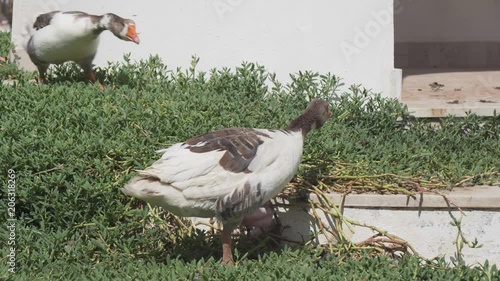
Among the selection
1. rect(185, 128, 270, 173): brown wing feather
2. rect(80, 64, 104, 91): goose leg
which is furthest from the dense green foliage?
rect(185, 128, 270, 173): brown wing feather

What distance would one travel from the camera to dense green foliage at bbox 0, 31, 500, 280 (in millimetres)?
5492

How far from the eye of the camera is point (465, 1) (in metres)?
11.1

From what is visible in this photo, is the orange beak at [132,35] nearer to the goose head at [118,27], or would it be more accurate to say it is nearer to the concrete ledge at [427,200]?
the goose head at [118,27]

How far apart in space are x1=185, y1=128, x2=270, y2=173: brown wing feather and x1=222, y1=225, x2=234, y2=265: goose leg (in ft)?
1.28

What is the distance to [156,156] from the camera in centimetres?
627

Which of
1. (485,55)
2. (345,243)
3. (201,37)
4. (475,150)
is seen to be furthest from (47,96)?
(485,55)

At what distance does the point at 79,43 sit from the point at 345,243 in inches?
131

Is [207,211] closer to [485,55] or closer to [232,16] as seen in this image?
[232,16]

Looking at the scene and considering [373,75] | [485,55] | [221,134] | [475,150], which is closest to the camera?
[221,134]

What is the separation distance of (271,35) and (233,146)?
9.60 ft

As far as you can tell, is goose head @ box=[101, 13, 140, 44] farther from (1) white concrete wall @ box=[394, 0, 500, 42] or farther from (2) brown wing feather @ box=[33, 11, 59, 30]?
(1) white concrete wall @ box=[394, 0, 500, 42]

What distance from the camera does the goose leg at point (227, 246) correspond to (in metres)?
5.50

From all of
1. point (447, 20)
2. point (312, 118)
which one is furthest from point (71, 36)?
point (447, 20)

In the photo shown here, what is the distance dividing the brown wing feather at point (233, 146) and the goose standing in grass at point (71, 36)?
2.60 m
